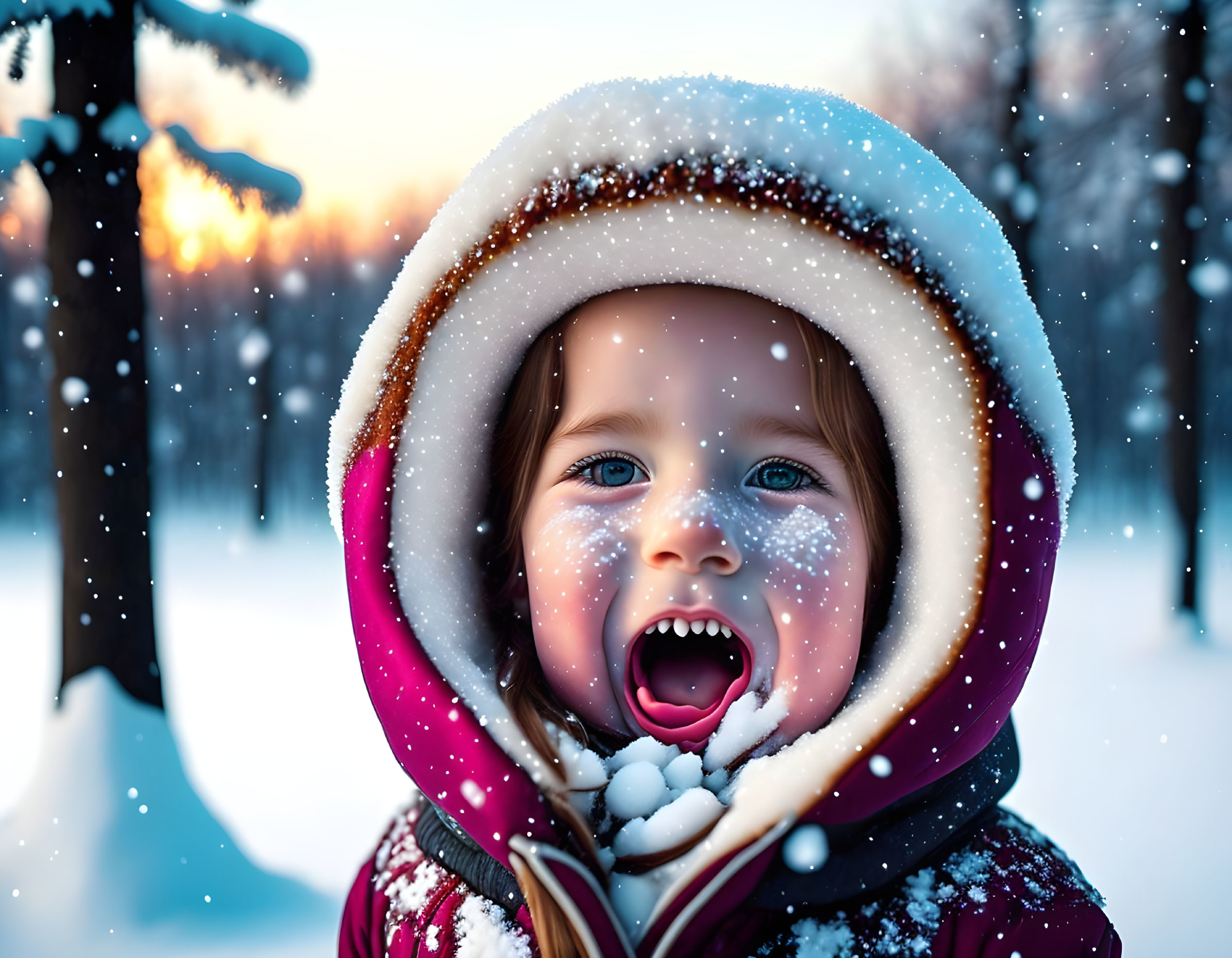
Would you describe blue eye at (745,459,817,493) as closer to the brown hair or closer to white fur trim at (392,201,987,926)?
the brown hair

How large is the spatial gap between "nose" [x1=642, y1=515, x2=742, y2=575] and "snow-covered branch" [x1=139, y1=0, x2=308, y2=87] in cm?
362

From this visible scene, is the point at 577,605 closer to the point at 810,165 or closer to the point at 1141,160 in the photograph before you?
the point at 810,165

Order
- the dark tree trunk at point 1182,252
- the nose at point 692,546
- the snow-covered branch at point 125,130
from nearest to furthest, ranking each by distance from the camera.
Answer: the nose at point 692,546, the snow-covered branch at point 125,130, the dark tree trunk at point 1182,252

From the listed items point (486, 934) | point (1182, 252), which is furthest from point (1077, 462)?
point (486, 934)

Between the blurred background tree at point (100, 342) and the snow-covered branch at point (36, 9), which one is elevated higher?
the snow-covered branch at point (36, 9)

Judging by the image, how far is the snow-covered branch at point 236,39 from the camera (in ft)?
12.5

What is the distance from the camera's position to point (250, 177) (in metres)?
3.95

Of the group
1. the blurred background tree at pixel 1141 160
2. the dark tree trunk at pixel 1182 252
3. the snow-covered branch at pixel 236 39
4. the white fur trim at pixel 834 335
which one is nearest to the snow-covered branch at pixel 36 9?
the snow-covered branch at pixel 236 39

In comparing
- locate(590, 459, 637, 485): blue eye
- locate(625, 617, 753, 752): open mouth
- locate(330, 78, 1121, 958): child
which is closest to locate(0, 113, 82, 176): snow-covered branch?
locate(330, 78, 1121, 958): child

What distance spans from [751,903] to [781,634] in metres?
0.43

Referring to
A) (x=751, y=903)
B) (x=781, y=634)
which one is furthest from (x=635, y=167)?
(x=751, y=903)

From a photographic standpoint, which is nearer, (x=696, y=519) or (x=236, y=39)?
(x=696, y=519)

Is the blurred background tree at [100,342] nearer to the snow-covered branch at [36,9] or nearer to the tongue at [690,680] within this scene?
the snow-covered branch at [36,9]

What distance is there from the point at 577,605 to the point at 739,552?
300mm
